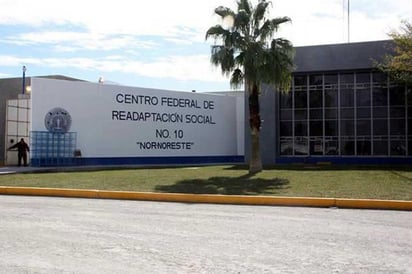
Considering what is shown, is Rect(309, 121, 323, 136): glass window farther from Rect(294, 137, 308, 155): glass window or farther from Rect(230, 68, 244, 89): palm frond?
Rect(230, 68, 244, 89): palm frond

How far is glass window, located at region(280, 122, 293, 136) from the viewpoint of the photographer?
3412cm

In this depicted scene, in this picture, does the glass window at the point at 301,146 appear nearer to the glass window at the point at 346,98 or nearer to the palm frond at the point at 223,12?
the glass window at the point at 346,98

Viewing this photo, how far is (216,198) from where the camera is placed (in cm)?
1597

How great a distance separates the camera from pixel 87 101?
31438 mm

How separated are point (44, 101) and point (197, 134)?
36.0 ft

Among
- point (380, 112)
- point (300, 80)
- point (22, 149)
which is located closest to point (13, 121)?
point (22, 149)

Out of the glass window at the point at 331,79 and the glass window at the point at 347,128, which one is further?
the glass window at the point at 331,79

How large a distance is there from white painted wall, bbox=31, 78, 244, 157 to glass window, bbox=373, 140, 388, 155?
10.4 meters

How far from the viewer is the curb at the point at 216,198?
47.2ft

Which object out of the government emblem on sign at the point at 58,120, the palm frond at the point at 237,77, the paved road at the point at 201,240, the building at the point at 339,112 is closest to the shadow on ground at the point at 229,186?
the paved road at the point at 201,240

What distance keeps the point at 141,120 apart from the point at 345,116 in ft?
38.9

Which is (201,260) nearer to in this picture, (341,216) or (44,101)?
(341,216)

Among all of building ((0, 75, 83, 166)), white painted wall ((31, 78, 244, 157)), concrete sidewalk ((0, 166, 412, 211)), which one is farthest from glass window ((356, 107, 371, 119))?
building ((0, 75, 83, 166))

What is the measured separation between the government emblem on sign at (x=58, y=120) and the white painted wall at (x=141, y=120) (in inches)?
8.7
